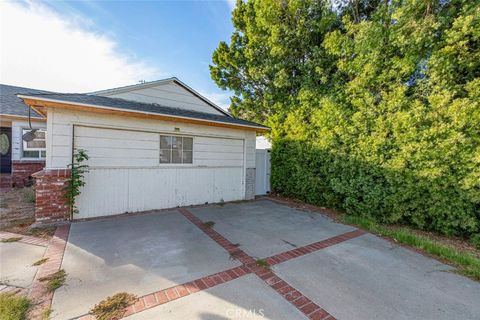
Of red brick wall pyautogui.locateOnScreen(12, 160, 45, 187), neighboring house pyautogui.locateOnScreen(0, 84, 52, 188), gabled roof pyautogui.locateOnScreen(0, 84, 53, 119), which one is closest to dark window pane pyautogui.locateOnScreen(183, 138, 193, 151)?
gabled roof pyautogui.locateOnScreen(0, 84, 53, 119)

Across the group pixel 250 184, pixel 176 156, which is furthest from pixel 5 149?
pixel 250 184

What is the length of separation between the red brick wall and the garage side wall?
5979mm

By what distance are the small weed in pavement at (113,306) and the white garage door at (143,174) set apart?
3531 mm

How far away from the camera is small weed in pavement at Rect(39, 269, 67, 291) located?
97.2 inches

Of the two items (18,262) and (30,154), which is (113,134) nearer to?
(18,262)

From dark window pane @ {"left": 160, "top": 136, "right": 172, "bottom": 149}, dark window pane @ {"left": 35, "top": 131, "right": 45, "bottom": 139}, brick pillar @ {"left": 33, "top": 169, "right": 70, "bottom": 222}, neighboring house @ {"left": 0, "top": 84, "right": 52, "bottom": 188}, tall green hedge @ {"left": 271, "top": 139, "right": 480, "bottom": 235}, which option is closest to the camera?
tall green hedge @ {"left": 271, "top": 139, "right": 480, "bottom": 235}

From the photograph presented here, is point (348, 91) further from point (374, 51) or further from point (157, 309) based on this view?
point (157, 309)

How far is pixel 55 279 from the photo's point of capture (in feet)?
8.55

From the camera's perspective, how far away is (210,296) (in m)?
2.38

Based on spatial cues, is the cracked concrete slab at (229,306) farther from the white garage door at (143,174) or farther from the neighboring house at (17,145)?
the neighboring house at (17,145)

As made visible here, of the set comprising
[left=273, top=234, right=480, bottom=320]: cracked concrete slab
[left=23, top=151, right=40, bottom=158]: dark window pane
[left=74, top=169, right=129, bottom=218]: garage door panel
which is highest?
[left=23, top=151, right=40, bottom=158]: dark window pane

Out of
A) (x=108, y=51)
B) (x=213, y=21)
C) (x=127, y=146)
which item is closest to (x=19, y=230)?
(x=127, y=146)

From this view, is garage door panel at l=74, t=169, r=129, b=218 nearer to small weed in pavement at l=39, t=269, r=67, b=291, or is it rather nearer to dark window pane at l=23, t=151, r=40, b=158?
small weed in pavement at l=39, t=269, r=67, b=291

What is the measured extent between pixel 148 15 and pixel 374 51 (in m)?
6.25
